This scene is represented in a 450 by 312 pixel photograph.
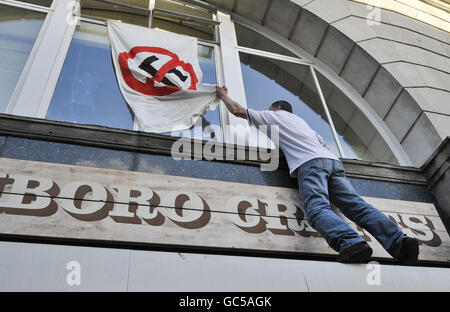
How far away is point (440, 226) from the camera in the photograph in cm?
459

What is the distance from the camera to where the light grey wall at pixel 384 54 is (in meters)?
5.83

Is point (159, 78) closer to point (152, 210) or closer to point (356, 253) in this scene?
point (152, 210)

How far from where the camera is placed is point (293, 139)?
434 cm

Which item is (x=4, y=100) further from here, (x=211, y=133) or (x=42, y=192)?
(x=211, y=133)

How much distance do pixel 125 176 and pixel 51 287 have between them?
156cm

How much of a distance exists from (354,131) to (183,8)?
356 cm

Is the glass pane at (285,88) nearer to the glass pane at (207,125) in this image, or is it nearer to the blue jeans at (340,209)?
the glass pane at (207,125)

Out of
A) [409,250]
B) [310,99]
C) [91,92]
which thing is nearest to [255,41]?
[310,99]

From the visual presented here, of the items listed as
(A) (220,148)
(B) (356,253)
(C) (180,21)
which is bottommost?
(B) (356,253)

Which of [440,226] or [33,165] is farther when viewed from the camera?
[440,226]

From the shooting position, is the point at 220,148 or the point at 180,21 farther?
the point at 180,21

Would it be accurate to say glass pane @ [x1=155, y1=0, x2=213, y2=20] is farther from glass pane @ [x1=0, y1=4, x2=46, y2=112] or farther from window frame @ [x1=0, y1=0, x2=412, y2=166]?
glass pane @ [x1=0, y1=4, x2=46, y2=112]

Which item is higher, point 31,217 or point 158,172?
point 158,172

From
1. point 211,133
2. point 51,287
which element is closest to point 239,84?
point 211,133
